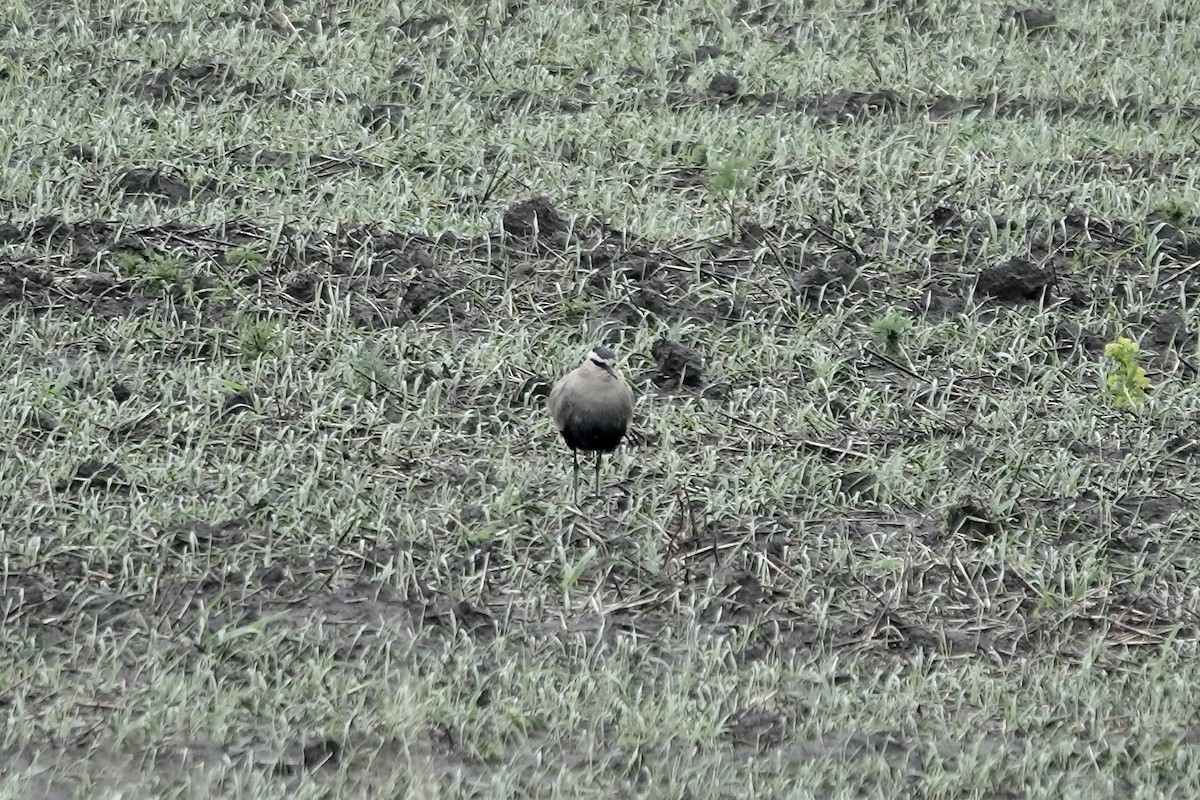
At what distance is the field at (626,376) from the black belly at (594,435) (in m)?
0.19

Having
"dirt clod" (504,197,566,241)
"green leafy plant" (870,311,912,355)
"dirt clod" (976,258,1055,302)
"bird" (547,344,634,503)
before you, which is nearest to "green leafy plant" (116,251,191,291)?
"dirt clod" (504,197,566,241)

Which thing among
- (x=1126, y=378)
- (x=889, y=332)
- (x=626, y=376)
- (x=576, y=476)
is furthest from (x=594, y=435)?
(x=1126, y=378)

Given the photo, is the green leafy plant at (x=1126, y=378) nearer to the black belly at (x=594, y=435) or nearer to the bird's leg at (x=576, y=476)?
the black belly at (x=594, y=435)

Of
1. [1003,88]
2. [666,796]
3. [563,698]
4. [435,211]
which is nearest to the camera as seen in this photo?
[666,796]

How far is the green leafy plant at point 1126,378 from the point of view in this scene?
697 cm

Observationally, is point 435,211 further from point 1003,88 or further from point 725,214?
point 1003,88

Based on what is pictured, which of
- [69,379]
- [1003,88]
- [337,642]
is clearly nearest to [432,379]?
[69,379]

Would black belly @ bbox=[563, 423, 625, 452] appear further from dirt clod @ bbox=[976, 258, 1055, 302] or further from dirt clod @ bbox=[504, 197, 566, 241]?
dirt clod @ bbox=[976, 258, 1055, 302]

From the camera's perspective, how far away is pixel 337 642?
5.45m

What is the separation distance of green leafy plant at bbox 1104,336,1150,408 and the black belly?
6.63 feet

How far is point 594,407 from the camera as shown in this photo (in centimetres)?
639

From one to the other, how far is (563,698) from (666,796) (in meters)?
0.52

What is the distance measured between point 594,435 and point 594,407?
0.10 m

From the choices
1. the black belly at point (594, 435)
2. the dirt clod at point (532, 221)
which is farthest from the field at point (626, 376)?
the black belly at point (594, 435)
